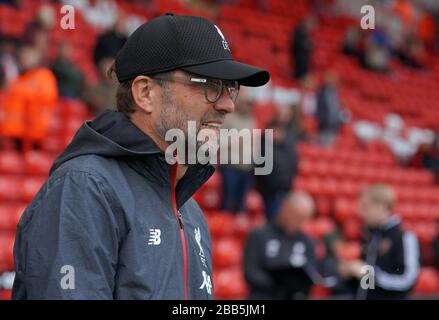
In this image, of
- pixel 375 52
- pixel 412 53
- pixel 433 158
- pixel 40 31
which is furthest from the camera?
pixel 412 53

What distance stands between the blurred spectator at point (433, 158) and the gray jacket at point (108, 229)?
11.0 metres

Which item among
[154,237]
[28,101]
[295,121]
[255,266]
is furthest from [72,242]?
[295,121]

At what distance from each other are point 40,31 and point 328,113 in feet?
18.2

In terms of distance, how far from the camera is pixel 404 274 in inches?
167

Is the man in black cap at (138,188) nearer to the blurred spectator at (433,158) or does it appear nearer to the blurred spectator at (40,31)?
the blurred spectator at (40,31)

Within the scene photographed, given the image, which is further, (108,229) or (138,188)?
(138,188)

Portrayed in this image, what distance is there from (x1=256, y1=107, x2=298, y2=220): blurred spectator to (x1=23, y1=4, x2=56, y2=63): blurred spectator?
7.52 feet

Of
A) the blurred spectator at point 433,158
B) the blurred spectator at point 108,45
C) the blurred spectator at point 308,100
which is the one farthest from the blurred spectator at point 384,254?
the blurred spectator at point 433,158

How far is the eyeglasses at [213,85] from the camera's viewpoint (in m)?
1.82

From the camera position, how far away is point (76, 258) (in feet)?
5.22

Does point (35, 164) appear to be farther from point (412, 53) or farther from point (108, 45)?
point (412, 53)

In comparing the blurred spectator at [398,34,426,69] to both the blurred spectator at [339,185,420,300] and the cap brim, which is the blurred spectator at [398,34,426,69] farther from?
the cap brim

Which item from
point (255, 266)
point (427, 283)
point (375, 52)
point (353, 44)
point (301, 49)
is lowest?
point (427, 283)

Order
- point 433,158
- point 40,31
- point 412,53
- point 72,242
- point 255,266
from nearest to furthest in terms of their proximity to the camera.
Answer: point 72,242, point 255,266, point 40,31, point 433,158, point 412,53
